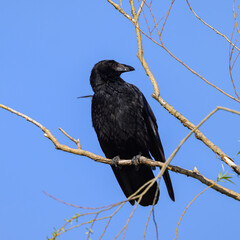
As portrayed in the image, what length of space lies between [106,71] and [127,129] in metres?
1.00

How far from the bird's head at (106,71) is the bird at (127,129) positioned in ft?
0.34

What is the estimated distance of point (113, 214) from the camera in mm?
1969

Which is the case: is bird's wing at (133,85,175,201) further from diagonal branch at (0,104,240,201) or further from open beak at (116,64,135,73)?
diagonal branch at (0,104,240,201)

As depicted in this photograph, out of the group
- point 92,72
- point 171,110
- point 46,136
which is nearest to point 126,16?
point 171,110

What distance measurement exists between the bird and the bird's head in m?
0.10

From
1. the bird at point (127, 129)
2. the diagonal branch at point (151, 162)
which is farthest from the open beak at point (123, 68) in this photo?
the diagonal branch at point (151, 162)

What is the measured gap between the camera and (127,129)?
4684mm

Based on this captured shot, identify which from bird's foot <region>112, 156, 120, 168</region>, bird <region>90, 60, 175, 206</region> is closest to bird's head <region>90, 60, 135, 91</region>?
bird <region>90, 60, 175, 206</region>

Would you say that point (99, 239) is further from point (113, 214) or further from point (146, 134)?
point (146, 134)

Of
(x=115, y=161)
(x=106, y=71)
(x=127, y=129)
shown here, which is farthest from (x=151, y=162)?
(x=106, y=71)

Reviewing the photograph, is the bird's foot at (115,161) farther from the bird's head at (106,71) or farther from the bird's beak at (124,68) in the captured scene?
the bird's beak at (124,68)

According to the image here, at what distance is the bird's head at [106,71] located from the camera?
522 centimetres

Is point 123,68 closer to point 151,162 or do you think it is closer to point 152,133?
point 152,133

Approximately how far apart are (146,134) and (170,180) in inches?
24.1
